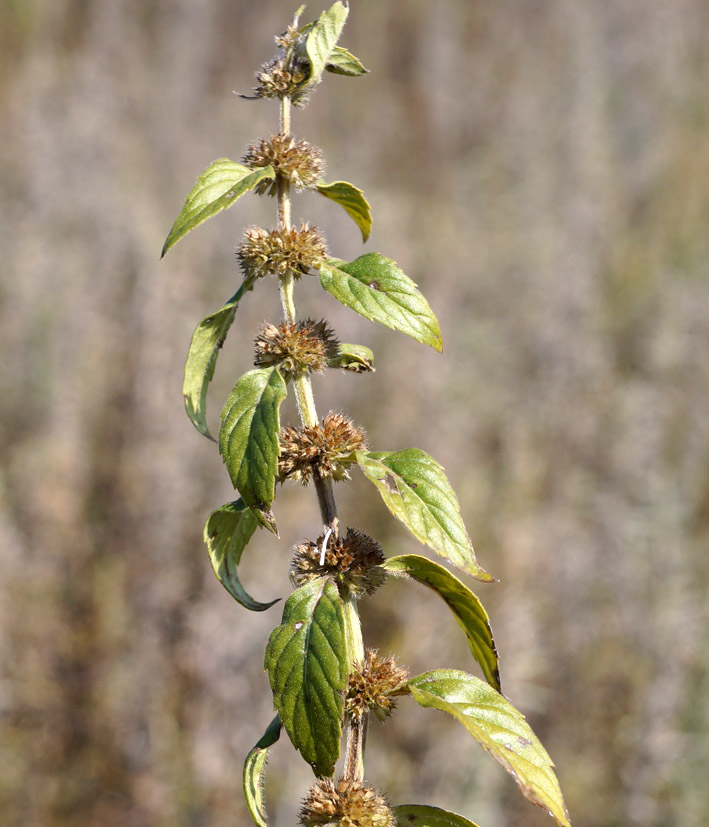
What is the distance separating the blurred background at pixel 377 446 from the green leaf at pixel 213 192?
2.90 metres

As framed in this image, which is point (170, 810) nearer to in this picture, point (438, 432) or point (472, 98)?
point (438, 432)

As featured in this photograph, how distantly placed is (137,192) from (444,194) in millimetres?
4529

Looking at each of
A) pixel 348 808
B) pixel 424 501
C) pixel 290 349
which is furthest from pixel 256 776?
pixel 290 349

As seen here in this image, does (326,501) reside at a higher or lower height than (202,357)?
lower

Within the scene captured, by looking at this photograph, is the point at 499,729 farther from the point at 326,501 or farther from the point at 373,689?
the point at 326,501

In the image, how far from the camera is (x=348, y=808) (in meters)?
0.91

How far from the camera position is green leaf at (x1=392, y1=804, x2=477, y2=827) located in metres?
0.87

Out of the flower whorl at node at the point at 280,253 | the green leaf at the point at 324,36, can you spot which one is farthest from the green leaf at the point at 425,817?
the green leaf at the point at 324,36

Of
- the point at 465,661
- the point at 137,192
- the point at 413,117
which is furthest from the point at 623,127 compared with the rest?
the point at 465,661

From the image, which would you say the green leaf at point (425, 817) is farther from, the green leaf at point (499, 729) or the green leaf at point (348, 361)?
the green leaf at point (348, 361)

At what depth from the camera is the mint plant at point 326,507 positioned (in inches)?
33.2

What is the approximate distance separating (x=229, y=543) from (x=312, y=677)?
0.98ft

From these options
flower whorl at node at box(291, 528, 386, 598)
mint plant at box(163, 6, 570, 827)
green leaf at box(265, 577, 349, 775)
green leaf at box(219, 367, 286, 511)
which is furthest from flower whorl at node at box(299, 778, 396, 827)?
green leaf at box(219, 367, 286, 511)

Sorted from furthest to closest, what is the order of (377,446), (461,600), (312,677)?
(377,446)
(461,600)
(312,677)
